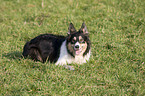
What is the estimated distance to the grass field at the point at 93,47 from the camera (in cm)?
444

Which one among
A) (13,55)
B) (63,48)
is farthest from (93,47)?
(13,55)

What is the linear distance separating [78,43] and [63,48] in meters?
0.64

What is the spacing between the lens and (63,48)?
5559 millimetres

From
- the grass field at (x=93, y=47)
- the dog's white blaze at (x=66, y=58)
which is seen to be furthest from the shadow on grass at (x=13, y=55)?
the dog's white blaze at (x=66, y=58)

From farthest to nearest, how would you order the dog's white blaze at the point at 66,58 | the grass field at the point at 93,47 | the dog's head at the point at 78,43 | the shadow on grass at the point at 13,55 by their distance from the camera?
the shadow on grass at the point at 13,55 → the dog's white blaze at the point at 66,58 → the dog's head at the point at 78,43 → the grass field at the point at 93,47

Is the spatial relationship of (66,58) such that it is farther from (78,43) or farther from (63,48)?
(78,43)

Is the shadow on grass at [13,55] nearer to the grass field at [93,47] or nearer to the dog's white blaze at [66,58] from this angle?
the grass field at [93,47]

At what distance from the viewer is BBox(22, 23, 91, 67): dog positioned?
5277 mm

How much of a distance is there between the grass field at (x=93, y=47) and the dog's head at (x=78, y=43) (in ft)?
1.29

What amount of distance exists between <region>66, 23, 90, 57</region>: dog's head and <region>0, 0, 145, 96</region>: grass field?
0.39 metres

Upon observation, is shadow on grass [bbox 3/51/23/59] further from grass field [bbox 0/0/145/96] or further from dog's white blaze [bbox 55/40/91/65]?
dog's white blaze [bbox 55/40/91/65]

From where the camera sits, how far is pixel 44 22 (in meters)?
8.49

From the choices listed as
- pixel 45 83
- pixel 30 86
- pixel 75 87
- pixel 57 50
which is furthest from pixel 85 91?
pixel 57 50

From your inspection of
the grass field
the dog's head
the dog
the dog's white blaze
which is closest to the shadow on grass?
the grass field
